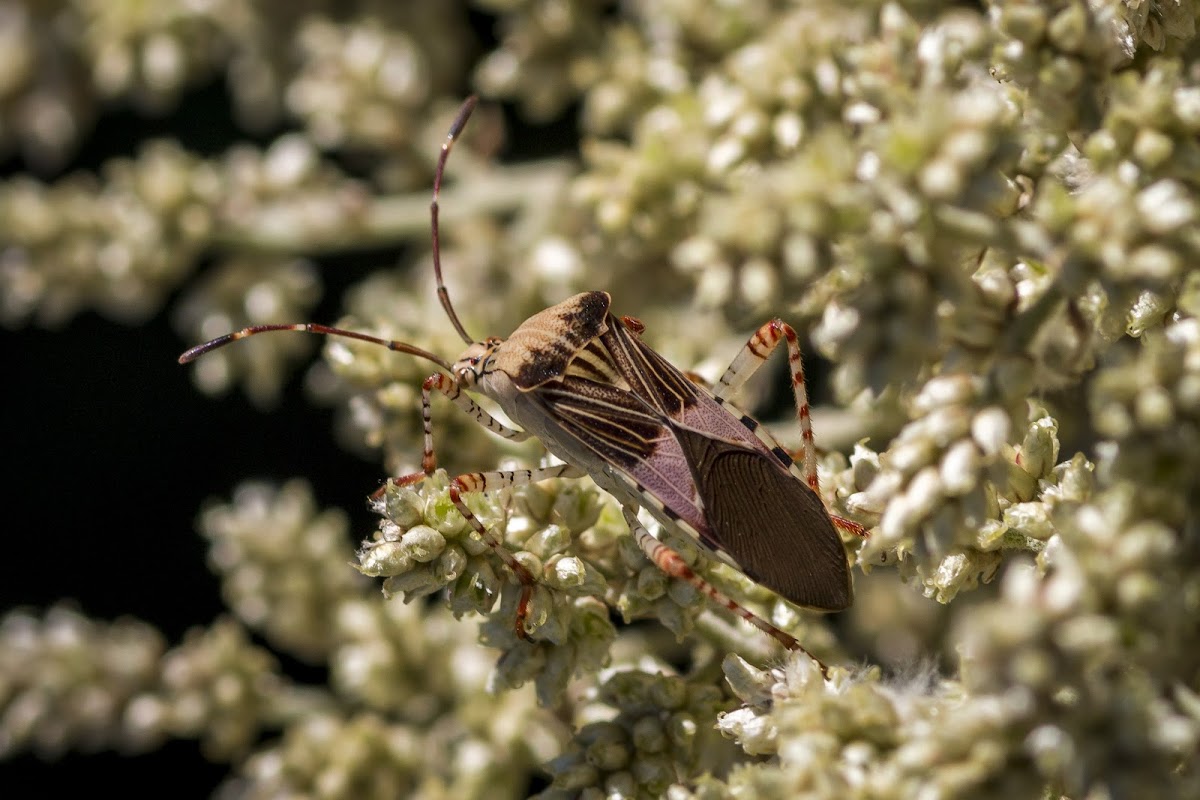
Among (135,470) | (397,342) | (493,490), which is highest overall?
(135,470)

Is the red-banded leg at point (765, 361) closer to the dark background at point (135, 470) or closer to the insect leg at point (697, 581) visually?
the insect leg at point (697, 581)

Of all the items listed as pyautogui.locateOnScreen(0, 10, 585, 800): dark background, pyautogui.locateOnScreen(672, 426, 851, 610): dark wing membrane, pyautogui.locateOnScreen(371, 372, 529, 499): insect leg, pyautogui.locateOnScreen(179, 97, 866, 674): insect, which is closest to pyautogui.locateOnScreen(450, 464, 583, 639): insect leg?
pyautogui.locateOnScreen(179, 97, 866, 674): insect

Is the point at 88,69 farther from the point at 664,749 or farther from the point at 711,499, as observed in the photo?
the point at 664,749

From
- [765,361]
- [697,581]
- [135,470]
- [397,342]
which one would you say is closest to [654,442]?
[765,361]

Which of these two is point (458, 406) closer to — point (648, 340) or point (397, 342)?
point (397, 342)

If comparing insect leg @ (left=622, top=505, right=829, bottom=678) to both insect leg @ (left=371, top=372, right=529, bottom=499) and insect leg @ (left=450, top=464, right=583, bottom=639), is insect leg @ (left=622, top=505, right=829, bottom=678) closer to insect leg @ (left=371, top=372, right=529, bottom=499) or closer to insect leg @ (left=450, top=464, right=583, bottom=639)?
insect leg @ (left=450, top=464, right=583, bottom=639)

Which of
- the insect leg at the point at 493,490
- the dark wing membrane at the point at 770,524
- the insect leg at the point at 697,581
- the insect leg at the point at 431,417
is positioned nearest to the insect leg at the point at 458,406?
the insect leg at the point at 431,417

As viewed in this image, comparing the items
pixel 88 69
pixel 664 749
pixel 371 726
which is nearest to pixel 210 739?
pixel 371 726
